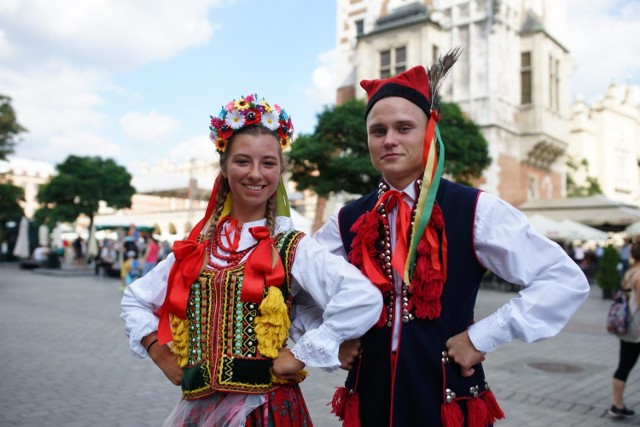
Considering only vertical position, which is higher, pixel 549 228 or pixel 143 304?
pixel 549 228

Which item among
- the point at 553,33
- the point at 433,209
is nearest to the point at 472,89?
the point at 553,33

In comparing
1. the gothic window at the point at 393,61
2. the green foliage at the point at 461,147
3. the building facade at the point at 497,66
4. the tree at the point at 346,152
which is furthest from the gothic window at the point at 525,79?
the tree at the point at 346,152

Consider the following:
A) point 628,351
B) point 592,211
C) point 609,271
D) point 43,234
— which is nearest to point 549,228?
point 609,271

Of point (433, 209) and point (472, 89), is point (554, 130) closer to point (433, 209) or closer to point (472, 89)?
point (472, 89)

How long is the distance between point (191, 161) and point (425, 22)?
43.1 m

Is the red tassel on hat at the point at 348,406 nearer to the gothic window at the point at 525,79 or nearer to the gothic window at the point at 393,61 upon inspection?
the gothic window at the point at 393,61

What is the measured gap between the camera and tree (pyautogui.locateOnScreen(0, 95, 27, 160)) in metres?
29.3

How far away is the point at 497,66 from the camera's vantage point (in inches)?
977

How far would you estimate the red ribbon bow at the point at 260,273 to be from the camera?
2.11 m

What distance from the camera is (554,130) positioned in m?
27.0

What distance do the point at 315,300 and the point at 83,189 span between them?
96.1 feet

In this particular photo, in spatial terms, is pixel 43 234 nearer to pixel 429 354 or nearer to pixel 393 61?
pixel 393 61

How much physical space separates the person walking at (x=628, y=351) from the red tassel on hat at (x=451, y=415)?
3.95 metres

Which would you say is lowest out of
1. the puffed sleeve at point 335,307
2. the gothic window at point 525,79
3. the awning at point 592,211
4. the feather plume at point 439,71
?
the puffed sleeve at point 335,307
